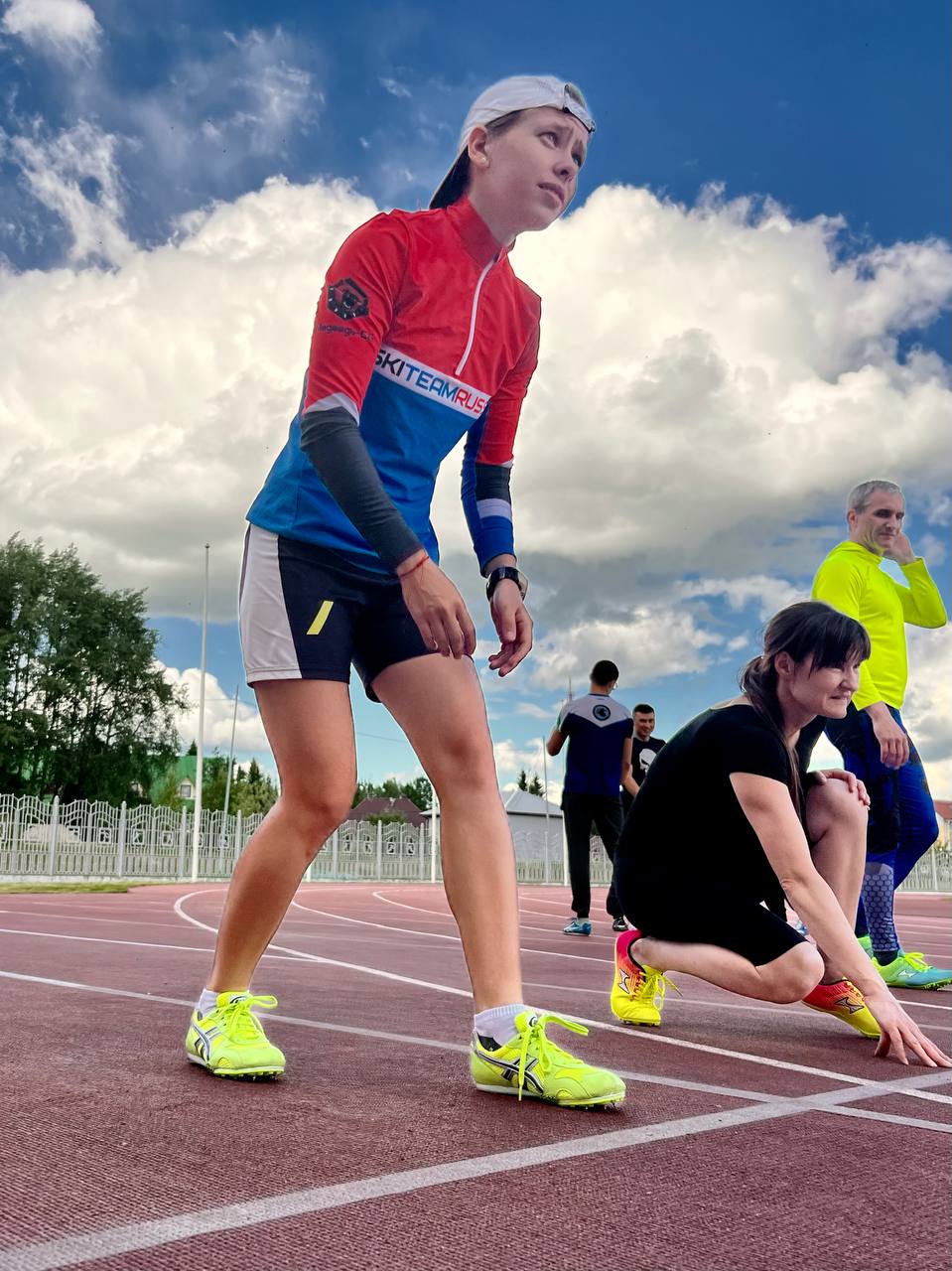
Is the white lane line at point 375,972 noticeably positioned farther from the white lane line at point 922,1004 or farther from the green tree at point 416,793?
the green tree at point 416,793

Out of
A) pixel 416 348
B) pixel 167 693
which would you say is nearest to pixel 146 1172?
pixel 416 348

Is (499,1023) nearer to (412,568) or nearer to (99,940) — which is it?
(412,568)

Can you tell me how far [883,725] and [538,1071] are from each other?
2951 millimetres

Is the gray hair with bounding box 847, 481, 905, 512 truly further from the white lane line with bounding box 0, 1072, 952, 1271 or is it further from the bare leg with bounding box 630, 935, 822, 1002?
the white lane line with bounding box 0, 1072, 952, 1271

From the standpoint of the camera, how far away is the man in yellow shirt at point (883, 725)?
4852 mm

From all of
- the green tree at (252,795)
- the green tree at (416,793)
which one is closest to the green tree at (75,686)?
the green tree at (252,795)

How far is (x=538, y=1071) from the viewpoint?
7.70 ft

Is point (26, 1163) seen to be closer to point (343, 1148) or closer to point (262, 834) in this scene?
point (343, 1148)

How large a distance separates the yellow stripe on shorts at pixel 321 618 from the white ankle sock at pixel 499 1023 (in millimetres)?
951

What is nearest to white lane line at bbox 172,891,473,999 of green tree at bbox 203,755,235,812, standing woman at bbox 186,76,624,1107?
standing woman at bbox 186,76,624,1107

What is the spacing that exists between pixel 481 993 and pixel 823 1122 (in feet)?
2.53

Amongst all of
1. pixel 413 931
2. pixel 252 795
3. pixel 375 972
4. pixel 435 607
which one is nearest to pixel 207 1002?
pixel 435 607

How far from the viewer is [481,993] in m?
2.57

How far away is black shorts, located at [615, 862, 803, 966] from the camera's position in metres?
3.22
